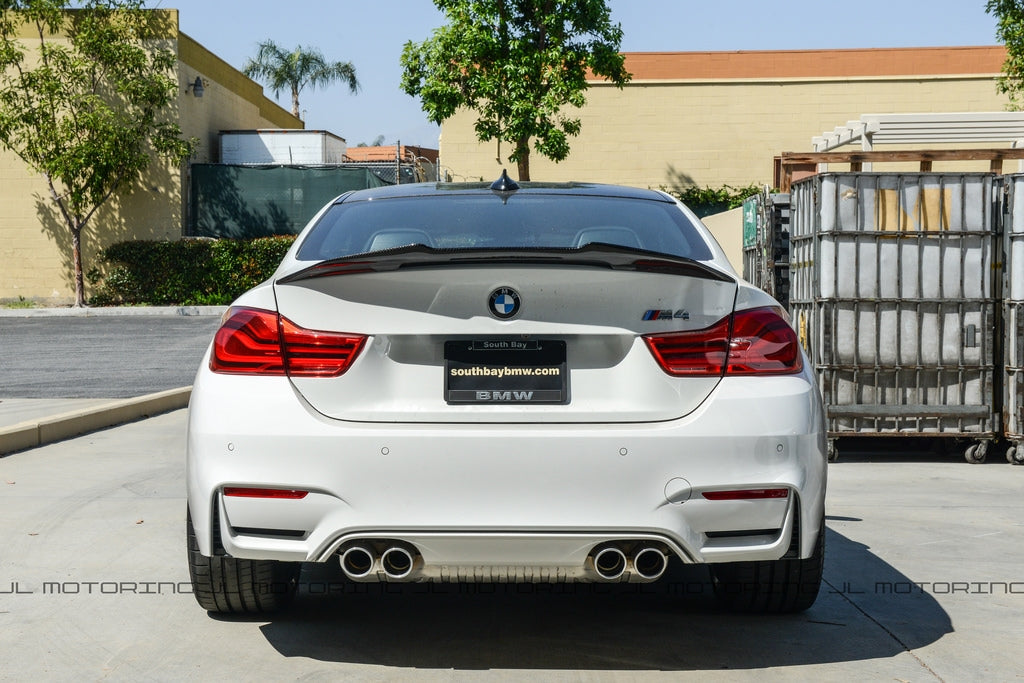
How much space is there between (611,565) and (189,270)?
26129 mm

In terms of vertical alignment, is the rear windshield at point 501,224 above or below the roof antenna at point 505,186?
below

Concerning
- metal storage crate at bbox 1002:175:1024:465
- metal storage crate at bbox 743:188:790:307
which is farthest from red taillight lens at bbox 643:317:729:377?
metal storage crate at bbox 743:188:790:307

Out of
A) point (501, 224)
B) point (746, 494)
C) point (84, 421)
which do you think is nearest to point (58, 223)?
point (84, 421)

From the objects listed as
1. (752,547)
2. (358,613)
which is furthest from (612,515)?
(358,613)

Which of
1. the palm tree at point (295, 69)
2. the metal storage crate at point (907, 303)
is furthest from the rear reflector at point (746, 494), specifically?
the palm tree at point (295, 69)

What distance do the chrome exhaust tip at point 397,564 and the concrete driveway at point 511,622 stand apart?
0.37 meters

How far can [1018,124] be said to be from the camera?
790 inches

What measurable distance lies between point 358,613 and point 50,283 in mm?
27128

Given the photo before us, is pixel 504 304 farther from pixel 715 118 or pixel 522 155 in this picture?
pixel 715 118

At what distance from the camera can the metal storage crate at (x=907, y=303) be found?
8.75 metres

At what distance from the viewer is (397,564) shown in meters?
3.66

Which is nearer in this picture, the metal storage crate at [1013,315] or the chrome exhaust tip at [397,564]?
the chrome exhaust tip at [397,564]

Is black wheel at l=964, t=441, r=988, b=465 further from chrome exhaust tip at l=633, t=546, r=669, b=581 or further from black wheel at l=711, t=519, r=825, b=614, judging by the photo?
chrome exhaust tip at l=633, t=546, r=669, b=581

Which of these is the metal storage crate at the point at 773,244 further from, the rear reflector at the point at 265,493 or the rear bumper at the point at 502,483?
the rear reflector at the point at 265,493
